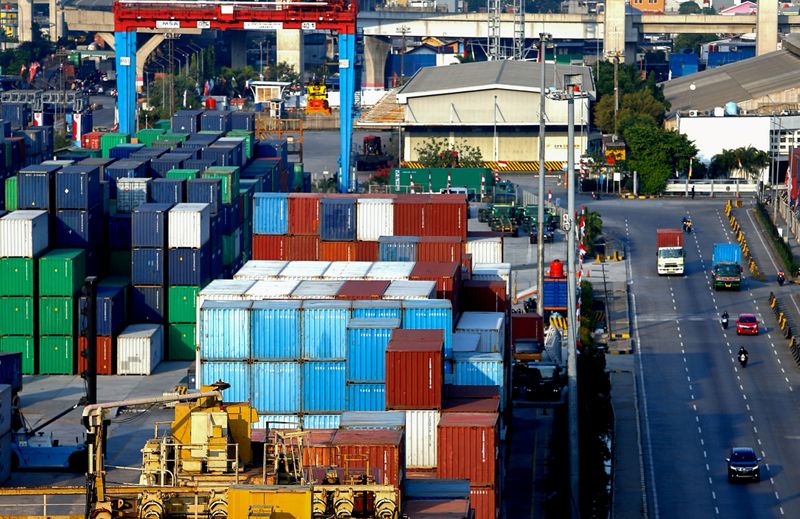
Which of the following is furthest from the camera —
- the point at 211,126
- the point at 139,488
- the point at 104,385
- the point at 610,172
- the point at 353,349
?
the point at 610,172

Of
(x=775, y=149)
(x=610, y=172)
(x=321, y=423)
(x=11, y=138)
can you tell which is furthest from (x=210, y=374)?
(x=775, y=149)

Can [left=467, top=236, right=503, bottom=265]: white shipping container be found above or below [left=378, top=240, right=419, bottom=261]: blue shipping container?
below

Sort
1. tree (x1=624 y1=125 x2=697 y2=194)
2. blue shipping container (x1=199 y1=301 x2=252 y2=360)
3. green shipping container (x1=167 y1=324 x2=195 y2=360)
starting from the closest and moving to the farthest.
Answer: blue shipping container (x1=199 y1=301 x2=252 y2=360)
green shipping container (x1=167 y1=324 x2=195 y2=360)
tree (x1=624 y1=125 x2=697 y2=194)

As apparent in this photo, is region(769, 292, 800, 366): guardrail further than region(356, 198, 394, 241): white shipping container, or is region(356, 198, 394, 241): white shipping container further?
region(769, 292, 800, 366): guardrail

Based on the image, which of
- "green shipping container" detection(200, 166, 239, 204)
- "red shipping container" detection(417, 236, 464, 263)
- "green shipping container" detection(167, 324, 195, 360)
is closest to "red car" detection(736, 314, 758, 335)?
"red shipping container" detection(417, 236, 464, 263)

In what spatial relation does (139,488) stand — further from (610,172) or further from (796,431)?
(610,172)

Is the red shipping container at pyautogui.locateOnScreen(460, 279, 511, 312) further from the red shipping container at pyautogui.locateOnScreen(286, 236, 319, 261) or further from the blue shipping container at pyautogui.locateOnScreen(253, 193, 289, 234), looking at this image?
the blue shipping container at pyautogui.locateOnScreen(253, 193, 289, 234)

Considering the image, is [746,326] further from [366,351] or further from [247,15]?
[247,15]
